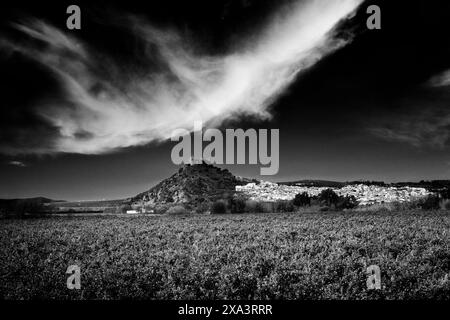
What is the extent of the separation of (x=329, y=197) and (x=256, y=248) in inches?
1810

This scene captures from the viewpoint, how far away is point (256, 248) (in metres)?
13.3

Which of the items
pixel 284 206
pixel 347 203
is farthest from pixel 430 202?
pixel 284 206

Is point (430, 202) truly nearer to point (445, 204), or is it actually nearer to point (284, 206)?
point (445, 204)

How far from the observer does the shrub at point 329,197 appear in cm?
5345

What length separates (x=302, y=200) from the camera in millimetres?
54500

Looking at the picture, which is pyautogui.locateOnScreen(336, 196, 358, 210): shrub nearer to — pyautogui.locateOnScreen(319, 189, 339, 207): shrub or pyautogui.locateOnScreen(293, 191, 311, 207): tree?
pyautogui.locateOnScreen(319, 189, 339, 207): shrub

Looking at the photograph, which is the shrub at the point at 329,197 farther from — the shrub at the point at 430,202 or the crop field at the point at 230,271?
the crop field at the point at 230,271

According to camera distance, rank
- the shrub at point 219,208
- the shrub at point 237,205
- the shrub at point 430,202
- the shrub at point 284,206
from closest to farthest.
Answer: the shrub at point 430,202 < the shrub at point 284,206 < the shrub at point 237,205 < the shrub at point 219,208

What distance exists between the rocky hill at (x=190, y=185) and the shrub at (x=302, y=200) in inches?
1208

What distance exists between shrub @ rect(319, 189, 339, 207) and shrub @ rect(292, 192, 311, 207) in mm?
2269

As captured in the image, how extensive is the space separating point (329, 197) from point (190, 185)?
47.6 m

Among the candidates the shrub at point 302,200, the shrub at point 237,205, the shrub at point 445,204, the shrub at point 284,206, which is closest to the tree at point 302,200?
the shrub at point 302,200
